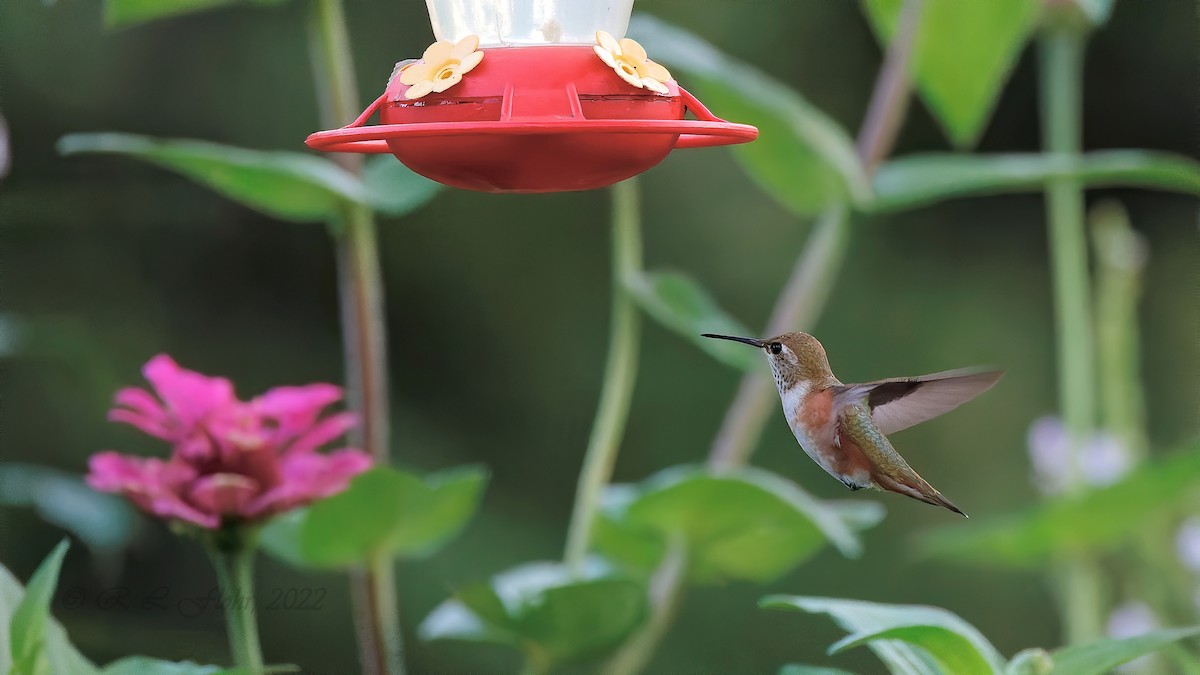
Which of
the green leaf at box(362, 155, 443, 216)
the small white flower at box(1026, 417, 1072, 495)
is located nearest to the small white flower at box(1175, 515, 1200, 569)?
the small white flower at box(1026, 417, 1072, 495)

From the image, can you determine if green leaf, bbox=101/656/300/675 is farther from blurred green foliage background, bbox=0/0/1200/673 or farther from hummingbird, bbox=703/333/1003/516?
blurred green foliage background, bbox=0/0/1200/673

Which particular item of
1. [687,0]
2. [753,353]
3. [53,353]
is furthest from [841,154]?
[687,0]

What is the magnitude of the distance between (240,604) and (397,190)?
15.6 inches

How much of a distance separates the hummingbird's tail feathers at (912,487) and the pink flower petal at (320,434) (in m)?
0.46

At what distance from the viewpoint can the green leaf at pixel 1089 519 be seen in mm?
1362

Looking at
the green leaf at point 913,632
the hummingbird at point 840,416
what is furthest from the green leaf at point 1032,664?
the hummingbird at point 840,416

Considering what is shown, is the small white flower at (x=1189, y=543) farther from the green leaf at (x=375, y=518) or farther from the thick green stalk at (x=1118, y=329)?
the green leaf at (x=375, y=518)

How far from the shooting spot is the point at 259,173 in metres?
1.04

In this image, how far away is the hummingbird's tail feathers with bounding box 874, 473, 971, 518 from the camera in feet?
2.65

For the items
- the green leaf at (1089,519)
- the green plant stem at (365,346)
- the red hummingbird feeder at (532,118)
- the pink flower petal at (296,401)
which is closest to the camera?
the red hummingbird feeder at (532,118)

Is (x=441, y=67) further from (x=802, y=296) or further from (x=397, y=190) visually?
(x=802, y=296)

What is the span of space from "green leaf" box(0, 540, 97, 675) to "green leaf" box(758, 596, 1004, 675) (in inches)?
16.6

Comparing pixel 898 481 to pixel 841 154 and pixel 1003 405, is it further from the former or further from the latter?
pixel 1003 405

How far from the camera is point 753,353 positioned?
1131 millimetres
